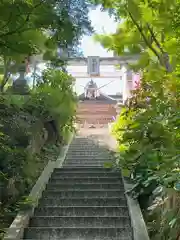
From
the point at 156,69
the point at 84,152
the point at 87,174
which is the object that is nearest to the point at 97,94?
the point at 84,152

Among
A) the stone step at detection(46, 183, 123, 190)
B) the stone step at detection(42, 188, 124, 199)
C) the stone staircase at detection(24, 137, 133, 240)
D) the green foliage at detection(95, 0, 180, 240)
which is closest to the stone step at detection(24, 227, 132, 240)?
the stone staircase at detection(24, 137, 133, 240)

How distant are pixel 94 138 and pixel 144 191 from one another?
28.8ft

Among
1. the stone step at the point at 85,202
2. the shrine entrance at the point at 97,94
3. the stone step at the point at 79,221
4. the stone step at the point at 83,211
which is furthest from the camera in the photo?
the shrine entrance at the point at 97,94

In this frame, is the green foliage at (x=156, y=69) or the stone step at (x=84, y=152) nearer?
the green foliage at (x=156, y=69)

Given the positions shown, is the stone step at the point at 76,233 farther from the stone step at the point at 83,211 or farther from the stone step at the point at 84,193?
the stone step at the point at 84,193

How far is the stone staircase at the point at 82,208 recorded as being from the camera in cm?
439

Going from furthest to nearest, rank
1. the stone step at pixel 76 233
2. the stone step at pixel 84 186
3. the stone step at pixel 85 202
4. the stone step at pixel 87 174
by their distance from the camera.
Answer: the stone step at pixel 87 174 < the stone step at pixel 84 186 < the stone step at pixel 85 202 < the stone step at pixel 76 233

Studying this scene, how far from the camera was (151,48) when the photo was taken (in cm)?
182

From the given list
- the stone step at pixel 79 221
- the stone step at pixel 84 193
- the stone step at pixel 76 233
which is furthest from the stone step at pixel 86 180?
the stone step at pixel 76 233

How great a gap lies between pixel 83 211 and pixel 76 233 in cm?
74

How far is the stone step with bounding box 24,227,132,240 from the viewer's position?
4.35 m

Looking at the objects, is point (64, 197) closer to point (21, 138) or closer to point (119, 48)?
point (21, 138)

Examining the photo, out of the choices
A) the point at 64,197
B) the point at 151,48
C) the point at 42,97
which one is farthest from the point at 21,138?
the point at 151,48

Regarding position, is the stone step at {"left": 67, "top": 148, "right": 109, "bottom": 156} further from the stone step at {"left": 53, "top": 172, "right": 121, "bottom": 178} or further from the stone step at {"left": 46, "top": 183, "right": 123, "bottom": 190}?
the stone step at {"left": 46, "top": 183, "right": 123, "bottom": 190}
